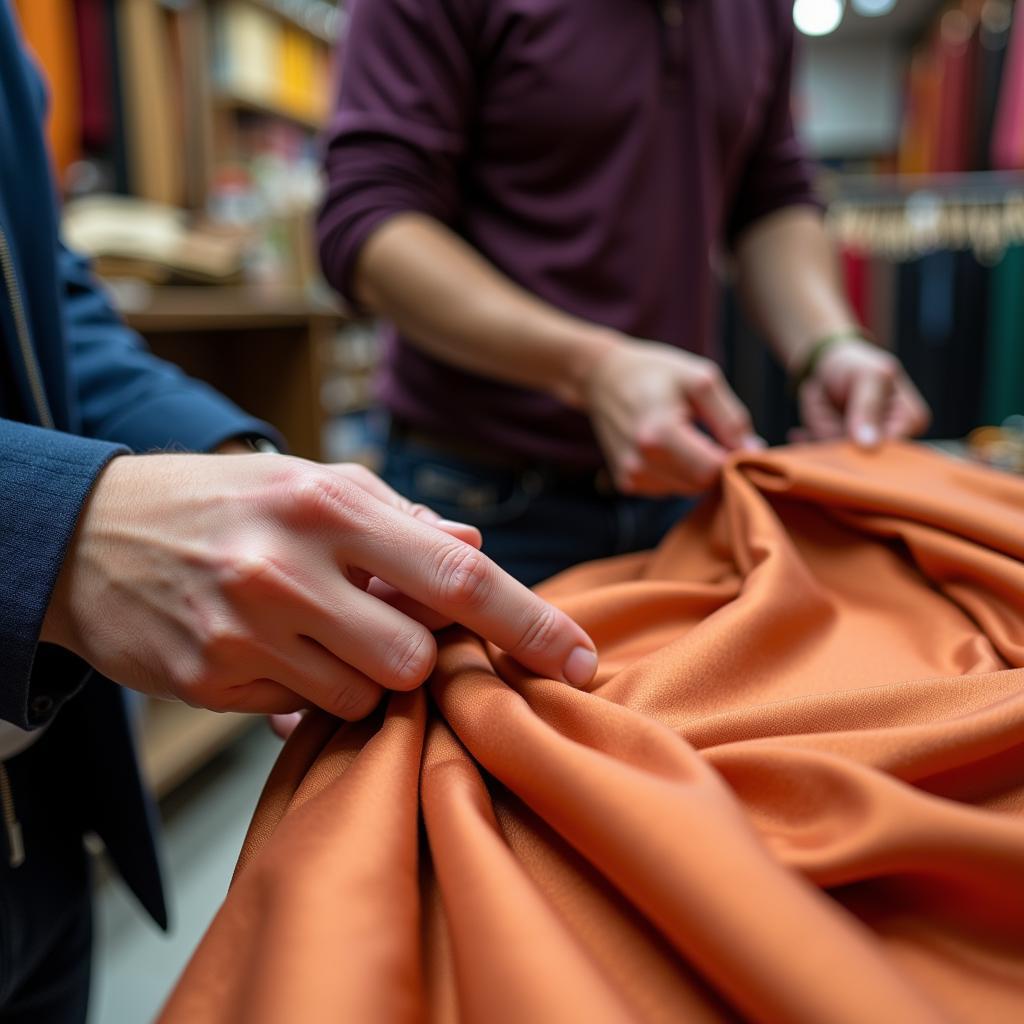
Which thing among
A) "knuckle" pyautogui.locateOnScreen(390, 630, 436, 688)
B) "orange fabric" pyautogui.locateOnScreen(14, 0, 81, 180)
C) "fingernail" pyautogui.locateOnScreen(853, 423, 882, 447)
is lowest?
"knuckle" pyautogui.locateOnScreen(390, 630, 436, 688)

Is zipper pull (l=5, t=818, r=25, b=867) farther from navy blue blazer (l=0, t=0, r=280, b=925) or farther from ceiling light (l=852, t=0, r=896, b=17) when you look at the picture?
ceiling light (l=852, t=0, r=896, b=17)

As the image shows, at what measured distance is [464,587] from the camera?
0.39 m

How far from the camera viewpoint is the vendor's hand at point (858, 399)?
787mm

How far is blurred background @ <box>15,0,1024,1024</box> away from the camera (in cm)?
156

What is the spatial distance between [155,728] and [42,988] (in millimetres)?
1164

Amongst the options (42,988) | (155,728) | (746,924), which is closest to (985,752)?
(746,924)

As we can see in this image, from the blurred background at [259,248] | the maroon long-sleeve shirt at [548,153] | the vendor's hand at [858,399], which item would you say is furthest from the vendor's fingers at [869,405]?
the blurred background at [259,248]

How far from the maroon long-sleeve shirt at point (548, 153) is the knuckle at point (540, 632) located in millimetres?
465

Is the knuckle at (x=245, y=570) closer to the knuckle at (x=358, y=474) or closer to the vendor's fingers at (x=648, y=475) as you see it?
the knuckle at (x=358, y=474)

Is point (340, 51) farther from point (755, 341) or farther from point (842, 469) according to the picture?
point (755, 341)

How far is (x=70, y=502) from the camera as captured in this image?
375 mm

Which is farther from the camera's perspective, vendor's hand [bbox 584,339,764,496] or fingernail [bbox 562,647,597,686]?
vendor's hand [bbox 584,339,764,496]

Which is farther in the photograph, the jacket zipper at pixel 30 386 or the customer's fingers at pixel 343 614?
the jacket zipper at pixel 30 386

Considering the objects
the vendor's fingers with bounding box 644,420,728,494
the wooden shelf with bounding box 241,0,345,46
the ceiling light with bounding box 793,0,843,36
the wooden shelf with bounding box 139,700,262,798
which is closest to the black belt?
the vendor's fingers with bounding box 644,420,728,494
